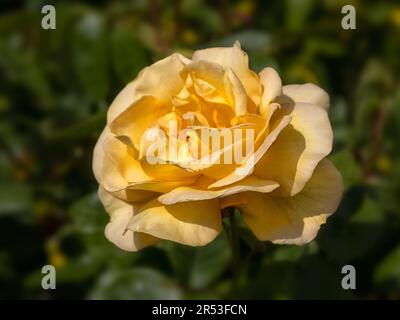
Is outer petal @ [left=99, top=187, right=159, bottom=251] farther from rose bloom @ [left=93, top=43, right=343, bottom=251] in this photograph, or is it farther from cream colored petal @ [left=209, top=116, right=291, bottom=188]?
cream colored petal @ [left=209, top=116, right=291, bottom=188]

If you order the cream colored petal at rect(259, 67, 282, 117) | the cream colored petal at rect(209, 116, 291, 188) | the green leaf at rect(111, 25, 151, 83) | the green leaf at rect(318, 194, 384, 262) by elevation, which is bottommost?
the green leaf at rect(318, 194, 384, 262)

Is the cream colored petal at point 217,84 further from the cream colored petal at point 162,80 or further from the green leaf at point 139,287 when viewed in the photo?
the green leaf at point 139,287

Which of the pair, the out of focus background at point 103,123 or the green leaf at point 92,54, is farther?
the green leaf at point 92,54

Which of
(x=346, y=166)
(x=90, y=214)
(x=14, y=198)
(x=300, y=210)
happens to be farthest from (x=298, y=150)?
(x=14, y=198)

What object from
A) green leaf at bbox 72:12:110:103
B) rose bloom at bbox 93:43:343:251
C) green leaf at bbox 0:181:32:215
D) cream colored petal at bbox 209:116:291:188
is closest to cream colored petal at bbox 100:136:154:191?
rose bloom at bbox 93:43:343:251

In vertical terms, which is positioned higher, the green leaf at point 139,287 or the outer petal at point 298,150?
the outer petal at point 298,150

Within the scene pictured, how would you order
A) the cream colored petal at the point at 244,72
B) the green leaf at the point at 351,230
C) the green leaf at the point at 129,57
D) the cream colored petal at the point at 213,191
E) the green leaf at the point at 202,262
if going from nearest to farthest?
the cream colored petal at the point at 213,191 < the cream colored petal at the point at 244,72 < the green leaf at the point at 351,230 < the green leaf at the point at 202,262 < the green leaf at the point at 129,57

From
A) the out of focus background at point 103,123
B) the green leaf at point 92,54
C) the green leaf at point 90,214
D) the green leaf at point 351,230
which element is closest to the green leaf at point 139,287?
the out of focus background at point 103,123

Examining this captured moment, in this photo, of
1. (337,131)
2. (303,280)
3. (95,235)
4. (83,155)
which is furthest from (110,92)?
(303,280)
